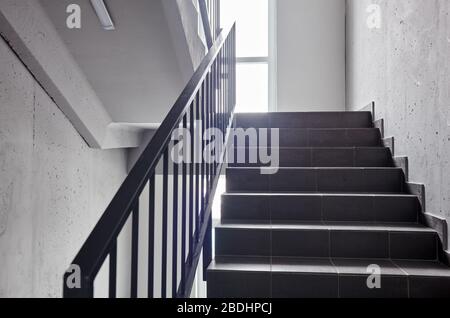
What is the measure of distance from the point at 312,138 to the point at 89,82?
1720 mm

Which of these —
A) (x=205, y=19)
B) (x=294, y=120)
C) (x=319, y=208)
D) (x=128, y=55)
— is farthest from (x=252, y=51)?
(x=319, y=208)

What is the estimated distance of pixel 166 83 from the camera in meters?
2.62

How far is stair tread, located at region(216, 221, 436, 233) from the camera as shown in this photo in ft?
6.27

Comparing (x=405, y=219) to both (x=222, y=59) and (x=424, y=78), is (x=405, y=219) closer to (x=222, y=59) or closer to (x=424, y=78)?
(x=424, y=78)

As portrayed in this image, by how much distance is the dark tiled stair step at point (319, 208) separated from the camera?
2.14 m

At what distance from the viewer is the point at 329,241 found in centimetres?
191

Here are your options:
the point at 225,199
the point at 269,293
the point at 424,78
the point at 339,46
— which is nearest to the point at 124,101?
the point at 225,199

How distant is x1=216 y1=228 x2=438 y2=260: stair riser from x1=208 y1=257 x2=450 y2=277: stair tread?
4 cm

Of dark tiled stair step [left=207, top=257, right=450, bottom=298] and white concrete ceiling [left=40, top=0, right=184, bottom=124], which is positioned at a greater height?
white concrete ceiling [left=40, top=0, right=184, bottom=124]

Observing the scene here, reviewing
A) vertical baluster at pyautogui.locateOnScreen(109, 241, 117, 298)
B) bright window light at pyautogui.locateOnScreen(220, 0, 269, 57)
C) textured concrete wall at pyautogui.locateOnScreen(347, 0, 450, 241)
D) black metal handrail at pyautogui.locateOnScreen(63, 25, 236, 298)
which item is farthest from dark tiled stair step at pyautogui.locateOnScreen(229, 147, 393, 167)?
bright window light at pyautogui.locateOnScreen(220, 0, 269, 57)

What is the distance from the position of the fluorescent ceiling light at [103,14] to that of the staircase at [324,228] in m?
1.18

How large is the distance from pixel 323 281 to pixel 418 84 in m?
1.33

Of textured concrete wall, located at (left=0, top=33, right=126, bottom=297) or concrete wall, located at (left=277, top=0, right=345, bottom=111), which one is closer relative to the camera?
textured concrete wall, located at (left=0, top=33, right=126, bottom=297)

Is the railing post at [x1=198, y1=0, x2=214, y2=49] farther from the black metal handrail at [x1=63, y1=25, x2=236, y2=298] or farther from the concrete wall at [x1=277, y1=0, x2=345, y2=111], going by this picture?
the concrete wall at [x1=277, y1=0, x2=345, y2=111]
